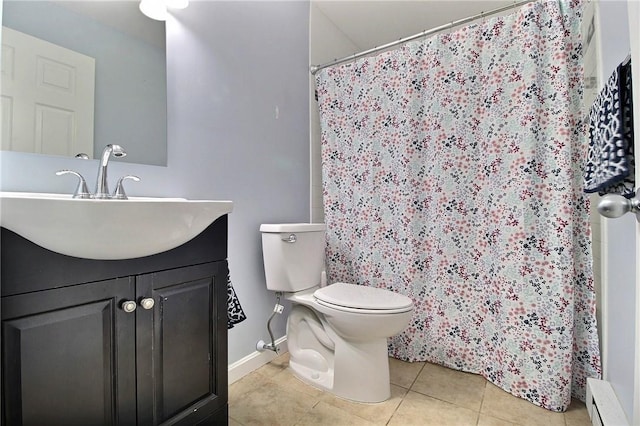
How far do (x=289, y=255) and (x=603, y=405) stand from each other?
134 centimetres

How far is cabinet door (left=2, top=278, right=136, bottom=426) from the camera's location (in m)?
0.63

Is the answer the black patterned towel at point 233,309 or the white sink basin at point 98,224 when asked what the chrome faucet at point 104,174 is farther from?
the black patterned towel at point 233,309

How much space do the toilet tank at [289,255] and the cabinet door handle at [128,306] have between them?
86 cm

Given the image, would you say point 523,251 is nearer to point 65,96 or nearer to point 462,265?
point 462,265

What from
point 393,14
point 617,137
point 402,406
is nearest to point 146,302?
point 402,406

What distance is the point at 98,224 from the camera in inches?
26.7

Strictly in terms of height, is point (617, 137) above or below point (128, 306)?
above

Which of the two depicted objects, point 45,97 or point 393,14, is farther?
point 393,14

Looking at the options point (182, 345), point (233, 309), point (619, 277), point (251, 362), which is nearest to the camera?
point (182, 345)

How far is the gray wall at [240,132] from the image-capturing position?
1.34m

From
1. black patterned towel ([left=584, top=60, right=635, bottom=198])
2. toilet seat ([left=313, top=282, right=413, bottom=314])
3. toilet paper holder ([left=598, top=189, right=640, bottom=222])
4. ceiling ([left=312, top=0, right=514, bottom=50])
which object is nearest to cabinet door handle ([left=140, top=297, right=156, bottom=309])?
toilet seat ([left=313, top=282, right=413, bottom=314])

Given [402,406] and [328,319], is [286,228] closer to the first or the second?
[328,319]

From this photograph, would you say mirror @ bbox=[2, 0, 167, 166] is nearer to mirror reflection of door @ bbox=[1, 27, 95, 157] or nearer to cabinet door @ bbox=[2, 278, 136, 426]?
mirror reflection of door @ bbox=[1, 27, 95, 157]

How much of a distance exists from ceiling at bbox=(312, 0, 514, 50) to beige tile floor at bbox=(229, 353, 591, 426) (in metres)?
2.23
